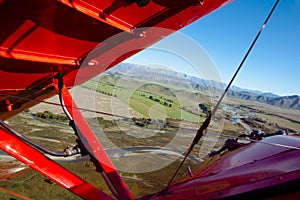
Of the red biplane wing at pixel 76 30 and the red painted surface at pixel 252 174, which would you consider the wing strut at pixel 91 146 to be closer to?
the red biplane wing at pixel 76 30

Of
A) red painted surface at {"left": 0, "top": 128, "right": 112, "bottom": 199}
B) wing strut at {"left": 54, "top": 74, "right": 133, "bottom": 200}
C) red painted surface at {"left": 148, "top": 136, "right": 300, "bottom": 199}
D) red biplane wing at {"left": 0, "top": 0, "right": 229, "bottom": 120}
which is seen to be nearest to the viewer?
red painted surface at {"left": 148, "top": 136, "right": 300, "bottom": 199}

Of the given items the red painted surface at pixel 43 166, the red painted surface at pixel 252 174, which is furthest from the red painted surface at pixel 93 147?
the red painted surface at pixel 252 174

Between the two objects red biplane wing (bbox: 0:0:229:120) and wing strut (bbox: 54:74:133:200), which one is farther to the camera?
wing strut (bbox: 54:74:133:200)

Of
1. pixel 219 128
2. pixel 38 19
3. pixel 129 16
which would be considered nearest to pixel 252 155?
pixel 219 128

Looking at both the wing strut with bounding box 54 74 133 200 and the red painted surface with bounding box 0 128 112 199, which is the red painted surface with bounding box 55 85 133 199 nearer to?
the wing strut with bounding box 54 74 133 200

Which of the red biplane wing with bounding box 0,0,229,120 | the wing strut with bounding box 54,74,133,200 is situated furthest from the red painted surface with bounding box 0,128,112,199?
the red biplane wing with bounding box 0,0,229,120

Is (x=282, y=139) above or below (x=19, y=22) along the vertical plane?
below

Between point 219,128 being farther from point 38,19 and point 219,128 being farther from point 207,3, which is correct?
point 38,19

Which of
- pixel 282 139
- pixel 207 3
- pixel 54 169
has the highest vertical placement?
pixel 207 3
